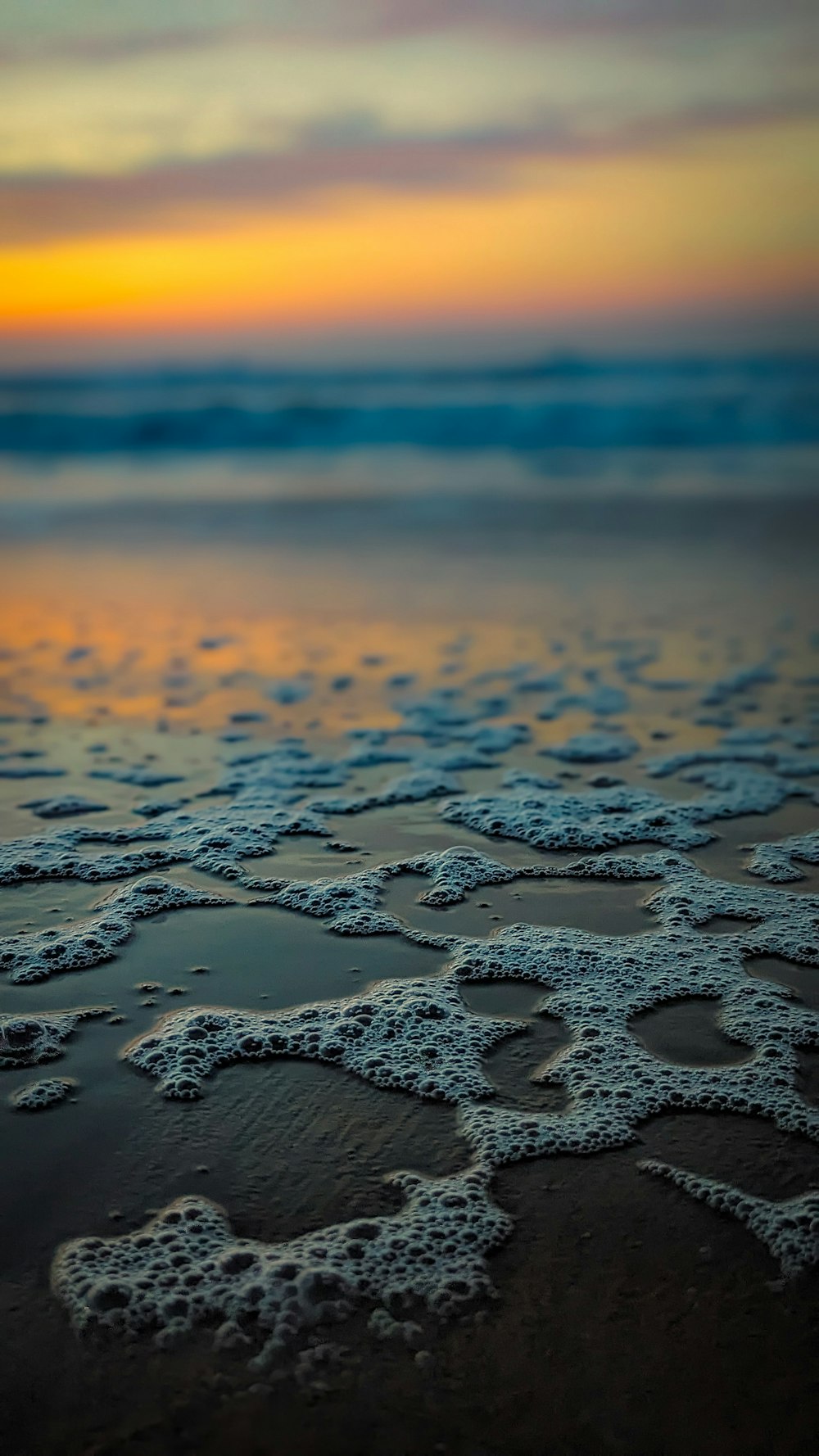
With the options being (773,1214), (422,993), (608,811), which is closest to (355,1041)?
(422,993)

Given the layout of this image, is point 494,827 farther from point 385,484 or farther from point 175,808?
point 385,484

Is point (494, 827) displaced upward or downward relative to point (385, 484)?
downward

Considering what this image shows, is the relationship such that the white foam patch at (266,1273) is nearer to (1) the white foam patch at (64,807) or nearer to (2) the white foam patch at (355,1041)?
(2) the white foam patch at (355,1041)

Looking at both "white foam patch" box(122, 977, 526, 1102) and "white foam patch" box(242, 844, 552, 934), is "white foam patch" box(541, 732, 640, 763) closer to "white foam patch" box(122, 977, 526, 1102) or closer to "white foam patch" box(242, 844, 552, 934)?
"white foam patch" box(242, 844, 552, 934)

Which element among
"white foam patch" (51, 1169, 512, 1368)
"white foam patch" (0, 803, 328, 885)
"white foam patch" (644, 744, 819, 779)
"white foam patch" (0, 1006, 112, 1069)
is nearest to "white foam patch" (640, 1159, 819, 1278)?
"white foam patch" (51, 1169, 512, 1368)

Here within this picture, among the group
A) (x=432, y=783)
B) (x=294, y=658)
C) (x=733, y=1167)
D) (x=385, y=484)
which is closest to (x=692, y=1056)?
(x=733, y=1167)
